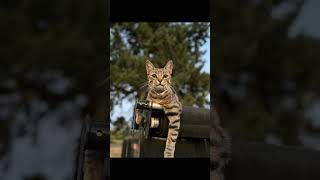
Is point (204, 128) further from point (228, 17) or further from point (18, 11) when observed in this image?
point (18, 11)

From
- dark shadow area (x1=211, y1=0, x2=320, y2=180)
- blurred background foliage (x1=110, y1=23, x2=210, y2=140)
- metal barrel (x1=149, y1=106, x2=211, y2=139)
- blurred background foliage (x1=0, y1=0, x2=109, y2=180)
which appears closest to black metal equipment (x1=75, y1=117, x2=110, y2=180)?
blurred background foliage (x1=0, y1=0, x2=109, y2=180)

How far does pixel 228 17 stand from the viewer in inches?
121

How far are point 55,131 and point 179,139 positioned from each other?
3.55 feet

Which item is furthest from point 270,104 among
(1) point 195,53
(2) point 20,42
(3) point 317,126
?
(1) point 195,53

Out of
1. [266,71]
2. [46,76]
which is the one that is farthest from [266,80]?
[46,76]

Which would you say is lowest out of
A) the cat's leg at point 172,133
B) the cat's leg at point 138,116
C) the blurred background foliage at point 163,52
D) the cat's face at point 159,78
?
the cat's leg at point 172,133

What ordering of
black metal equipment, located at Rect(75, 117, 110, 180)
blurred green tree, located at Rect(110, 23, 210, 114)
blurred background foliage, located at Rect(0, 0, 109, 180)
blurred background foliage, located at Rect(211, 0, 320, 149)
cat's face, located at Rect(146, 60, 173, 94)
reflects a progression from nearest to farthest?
black metal equipment, located at Rect(75, 117, 110, 180) → blurred background foliage, located at Rect(0, 0, 109, 180) → blurred background foliage, located at Rect(211, 0, 320, 149) → cat's face, located at Rect(146, 60, 173, 94) → blurred green tree, located at Rect(110, 23, 210, 114)

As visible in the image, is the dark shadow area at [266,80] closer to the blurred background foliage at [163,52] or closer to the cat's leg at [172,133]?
the cat's leg at [172,133]

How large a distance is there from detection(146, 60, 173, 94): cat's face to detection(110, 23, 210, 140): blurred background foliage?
2.88 metres

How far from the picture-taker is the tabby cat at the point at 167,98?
11.5ft

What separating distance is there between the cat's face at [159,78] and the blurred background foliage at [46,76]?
0.78 meters

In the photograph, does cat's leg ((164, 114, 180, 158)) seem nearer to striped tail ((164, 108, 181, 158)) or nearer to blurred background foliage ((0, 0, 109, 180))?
striped tail ((164, 108, 181, 158))

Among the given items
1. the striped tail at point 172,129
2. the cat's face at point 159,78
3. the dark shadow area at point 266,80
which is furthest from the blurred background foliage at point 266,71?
the cat's face at point 159,78

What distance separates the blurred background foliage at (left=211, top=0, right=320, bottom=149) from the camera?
9.80 feet
